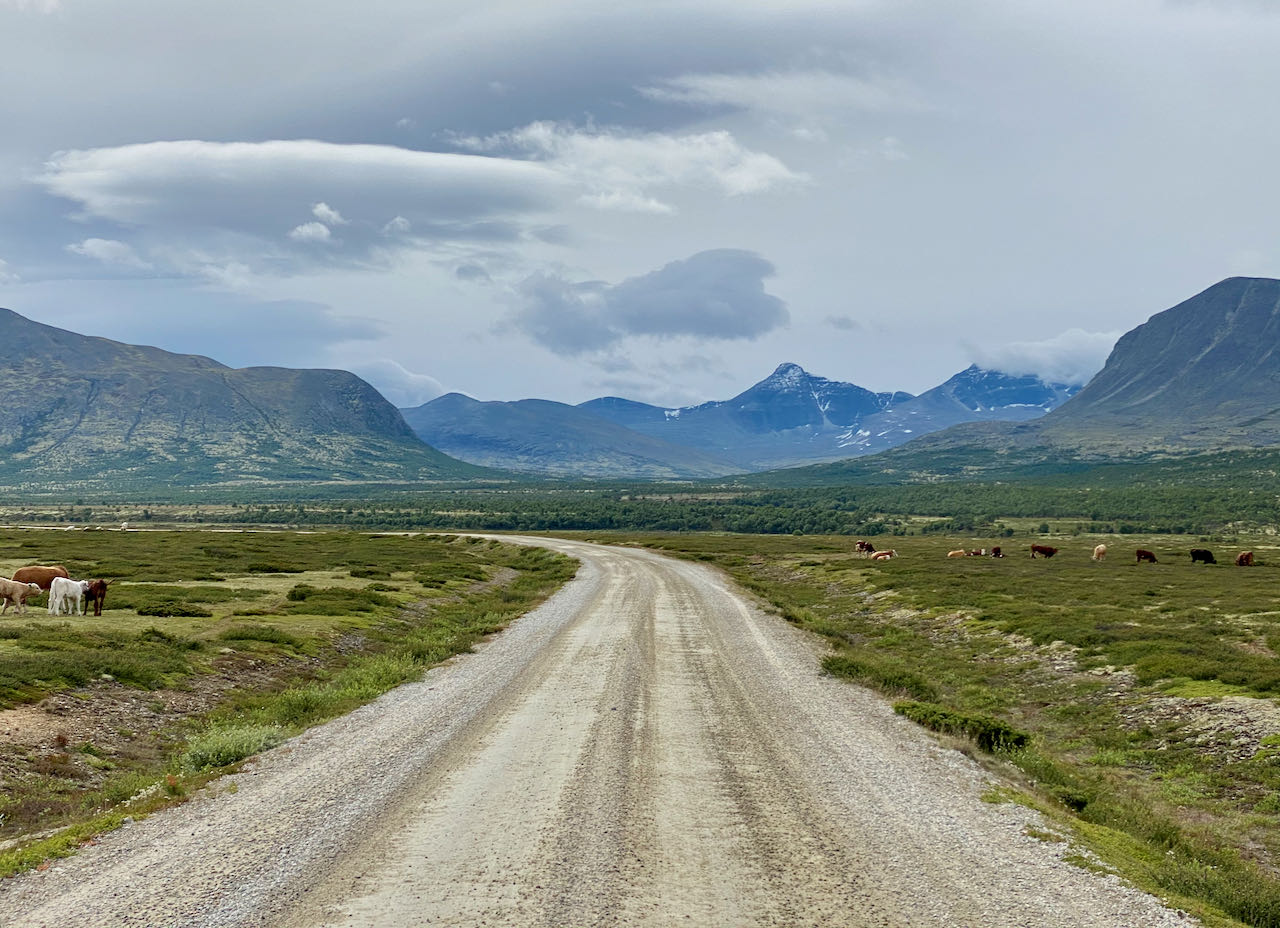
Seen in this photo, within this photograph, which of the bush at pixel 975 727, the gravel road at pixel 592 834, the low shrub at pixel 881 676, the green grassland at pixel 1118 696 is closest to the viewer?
the gravel road at pixel 592 834

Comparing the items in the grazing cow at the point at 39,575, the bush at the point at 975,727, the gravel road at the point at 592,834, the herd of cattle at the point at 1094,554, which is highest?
the grazing cow at the point at 39,575

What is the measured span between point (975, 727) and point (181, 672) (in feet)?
71.4

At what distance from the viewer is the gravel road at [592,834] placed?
9602 mm

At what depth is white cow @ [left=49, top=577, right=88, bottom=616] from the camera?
30.8 meters

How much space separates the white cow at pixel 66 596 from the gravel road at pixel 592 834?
18.4 m

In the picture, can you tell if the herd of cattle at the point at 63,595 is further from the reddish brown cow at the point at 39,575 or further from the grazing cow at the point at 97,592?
the reddish brown cow at the point at 39,575

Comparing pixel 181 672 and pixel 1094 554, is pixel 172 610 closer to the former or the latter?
pixel 181 672

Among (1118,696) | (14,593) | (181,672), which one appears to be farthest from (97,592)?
(1118,696)

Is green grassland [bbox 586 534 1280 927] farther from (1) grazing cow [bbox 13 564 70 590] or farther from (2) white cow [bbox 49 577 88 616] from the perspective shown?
(1) grazing cow [bbox 13 564 70 590]

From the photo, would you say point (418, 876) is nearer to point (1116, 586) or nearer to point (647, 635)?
point (647, 635)

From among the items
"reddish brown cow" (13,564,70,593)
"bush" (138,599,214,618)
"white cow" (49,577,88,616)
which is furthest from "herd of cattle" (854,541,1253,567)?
"reddish brown cow" (13,564,70,593)

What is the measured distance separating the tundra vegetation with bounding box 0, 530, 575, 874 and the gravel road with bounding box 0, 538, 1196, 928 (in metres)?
1.65

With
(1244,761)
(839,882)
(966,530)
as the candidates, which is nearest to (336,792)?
(839,882)

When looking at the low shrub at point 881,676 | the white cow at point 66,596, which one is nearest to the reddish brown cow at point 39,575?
the white cow at point 66,596
